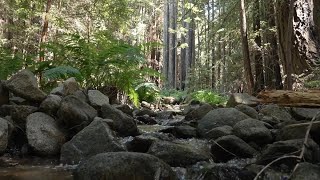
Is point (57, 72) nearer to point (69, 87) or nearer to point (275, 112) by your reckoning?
point (69, 87)

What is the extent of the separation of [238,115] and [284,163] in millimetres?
1900

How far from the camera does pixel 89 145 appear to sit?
4.28 m

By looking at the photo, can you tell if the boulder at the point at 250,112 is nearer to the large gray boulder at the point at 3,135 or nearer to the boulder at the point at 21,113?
the boulder at the point at 21,113

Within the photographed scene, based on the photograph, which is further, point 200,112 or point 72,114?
point 200,112

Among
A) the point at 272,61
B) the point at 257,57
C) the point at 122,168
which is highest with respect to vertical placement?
the point at 257,57

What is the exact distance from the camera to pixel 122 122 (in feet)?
17.5

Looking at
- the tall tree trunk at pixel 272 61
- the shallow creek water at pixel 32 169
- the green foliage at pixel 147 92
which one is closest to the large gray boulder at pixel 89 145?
the shallow creek water at pixel 32 169

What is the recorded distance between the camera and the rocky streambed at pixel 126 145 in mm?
3373

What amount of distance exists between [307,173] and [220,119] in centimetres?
270

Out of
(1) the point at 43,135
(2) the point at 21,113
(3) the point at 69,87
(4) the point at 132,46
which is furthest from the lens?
(4) the point at 132,46

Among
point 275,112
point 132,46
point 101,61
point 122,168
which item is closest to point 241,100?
point 275,112

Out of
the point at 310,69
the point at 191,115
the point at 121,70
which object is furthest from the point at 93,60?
the point at 310,69

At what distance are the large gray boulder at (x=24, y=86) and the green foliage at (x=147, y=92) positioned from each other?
541 cm

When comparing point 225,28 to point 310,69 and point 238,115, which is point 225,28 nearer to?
point 310,69
